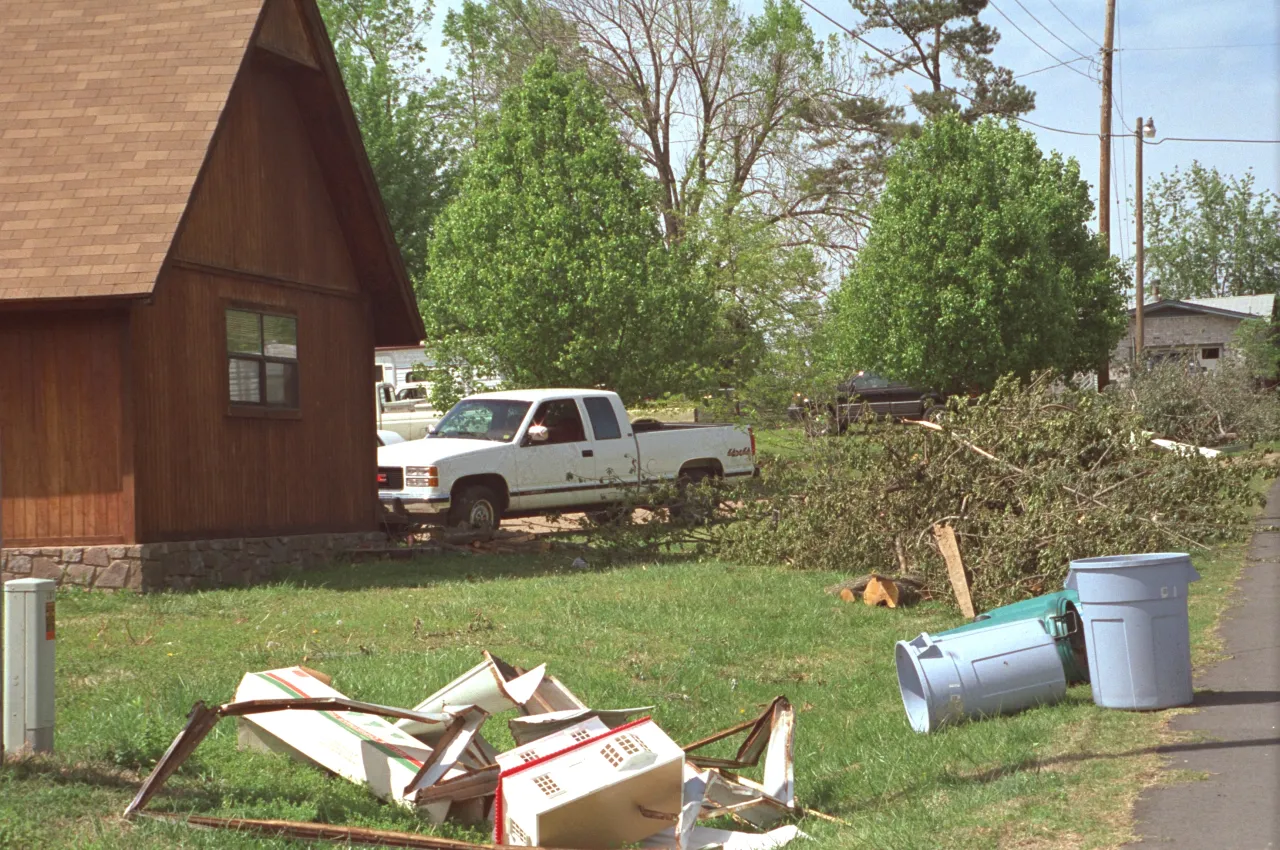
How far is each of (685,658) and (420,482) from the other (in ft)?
28.2

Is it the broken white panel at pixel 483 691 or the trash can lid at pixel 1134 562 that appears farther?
the trash can lid at pixel 1134 562

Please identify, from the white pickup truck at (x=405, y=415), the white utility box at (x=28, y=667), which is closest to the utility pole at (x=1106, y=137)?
the white pickup truck at (x=405, y=415)

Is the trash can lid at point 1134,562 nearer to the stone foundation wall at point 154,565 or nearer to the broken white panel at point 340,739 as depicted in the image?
the broken white panel at point 340,739

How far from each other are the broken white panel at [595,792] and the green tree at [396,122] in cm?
3862

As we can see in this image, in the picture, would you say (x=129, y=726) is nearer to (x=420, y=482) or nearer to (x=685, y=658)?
(x=685, y=658)

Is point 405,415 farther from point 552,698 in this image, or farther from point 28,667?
point 28,667

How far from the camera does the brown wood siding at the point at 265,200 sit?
15242 millimetres

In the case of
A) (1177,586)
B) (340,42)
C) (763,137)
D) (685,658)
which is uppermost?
(340,42)

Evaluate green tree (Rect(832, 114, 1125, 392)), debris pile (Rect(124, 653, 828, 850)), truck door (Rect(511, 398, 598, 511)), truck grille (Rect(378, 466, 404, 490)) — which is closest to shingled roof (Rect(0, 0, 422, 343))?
truck grille (Rect(378, 466, 404, 490))

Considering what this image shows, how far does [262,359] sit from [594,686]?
28.0 ft

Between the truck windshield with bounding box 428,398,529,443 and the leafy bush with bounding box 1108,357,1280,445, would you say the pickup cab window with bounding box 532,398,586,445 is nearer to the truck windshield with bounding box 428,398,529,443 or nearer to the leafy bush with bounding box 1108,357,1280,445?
the truck windshield with bounding box 428,398,529,443

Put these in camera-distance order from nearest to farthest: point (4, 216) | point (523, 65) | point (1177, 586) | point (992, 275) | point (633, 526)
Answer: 1. point (1177, 586)
2. point (4, 216)
3. point (633, 526)
4. point (992, 275)
5. point (523, 65)

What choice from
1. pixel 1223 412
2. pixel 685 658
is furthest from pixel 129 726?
pixel 1223 412

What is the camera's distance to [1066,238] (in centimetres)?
4128
